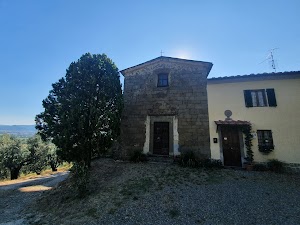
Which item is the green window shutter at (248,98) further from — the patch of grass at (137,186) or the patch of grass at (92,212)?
the patch of grass at (92,212)

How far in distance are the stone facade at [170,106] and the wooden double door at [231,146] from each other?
1.16 meters


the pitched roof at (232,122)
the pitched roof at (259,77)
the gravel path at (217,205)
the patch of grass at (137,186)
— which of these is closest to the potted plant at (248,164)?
the gravel path at (217,205)

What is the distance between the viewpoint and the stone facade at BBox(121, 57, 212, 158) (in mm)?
11555

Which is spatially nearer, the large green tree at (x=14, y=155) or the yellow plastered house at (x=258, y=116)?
the yellow plastered house at (x=258, y=116)

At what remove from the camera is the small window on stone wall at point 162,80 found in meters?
13.2

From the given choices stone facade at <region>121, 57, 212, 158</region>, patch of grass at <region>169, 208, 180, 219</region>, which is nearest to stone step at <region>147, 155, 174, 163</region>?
stone facade at <region>121, 57, 212, 158</region>

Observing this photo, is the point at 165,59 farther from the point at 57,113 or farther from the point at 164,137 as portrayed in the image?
the point at 57,113

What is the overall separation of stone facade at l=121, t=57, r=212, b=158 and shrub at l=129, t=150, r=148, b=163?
16.2 inches

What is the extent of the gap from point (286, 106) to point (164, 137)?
8264 mm

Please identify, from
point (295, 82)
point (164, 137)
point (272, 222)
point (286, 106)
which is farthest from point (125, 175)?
point (295, 82)

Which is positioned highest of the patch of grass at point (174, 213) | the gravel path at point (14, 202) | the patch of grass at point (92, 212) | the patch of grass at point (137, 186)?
the patch of grass at point (137, 186)

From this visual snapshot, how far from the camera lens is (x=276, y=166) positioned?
9930 mm

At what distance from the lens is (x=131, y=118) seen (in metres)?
12.9

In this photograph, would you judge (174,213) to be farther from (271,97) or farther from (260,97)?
(271,97)
